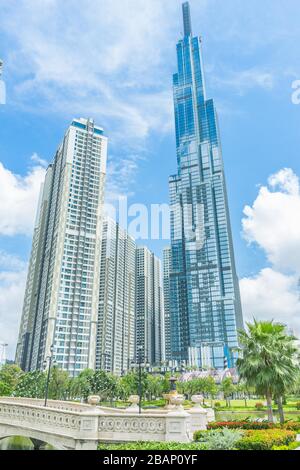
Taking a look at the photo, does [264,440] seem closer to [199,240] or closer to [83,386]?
[83,386]

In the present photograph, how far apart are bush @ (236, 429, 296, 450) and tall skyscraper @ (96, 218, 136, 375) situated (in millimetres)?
139308

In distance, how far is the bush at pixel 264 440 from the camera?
12719 mm

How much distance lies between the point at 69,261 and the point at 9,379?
165ft

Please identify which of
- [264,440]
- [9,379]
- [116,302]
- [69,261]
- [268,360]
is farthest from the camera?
[116,302]

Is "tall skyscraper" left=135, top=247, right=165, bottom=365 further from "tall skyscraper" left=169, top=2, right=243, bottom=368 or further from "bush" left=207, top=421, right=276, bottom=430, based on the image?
"bush" left=207, top=421, right=276, bottom=430

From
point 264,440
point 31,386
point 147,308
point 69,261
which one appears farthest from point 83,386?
point 147,308

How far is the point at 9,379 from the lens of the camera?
7106 cm

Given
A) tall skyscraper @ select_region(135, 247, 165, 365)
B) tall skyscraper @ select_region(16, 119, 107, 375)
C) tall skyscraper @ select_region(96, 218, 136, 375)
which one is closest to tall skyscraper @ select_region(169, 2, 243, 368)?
tall skyscraper @ select_region(96, 218, 136, 375)

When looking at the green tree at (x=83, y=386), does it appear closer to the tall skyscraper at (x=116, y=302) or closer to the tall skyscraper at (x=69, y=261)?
the tall skyscraper at (x=69, y=261)

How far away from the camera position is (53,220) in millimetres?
131625

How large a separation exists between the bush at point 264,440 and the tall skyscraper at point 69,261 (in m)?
93.7

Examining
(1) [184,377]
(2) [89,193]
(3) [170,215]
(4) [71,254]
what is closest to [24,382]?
(1) [184,377]

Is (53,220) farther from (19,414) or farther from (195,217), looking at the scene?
(19,414)

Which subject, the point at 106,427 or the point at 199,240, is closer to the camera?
the point at 106,427
